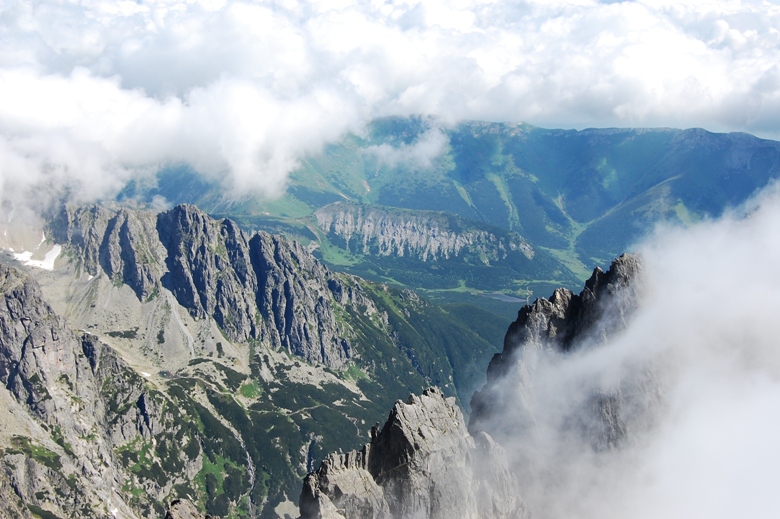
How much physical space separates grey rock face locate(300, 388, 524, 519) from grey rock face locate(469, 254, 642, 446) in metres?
15.8

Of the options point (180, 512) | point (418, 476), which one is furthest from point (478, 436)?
point (180, 512)

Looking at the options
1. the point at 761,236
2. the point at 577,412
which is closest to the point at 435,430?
the point at 577,412

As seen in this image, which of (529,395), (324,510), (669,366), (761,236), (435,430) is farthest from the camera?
(761,236)

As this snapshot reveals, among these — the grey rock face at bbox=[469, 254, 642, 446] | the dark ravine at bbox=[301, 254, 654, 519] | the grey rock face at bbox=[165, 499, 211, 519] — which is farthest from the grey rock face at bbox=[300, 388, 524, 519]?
the grey rock face at bbox=[469, 254, 642, 446]

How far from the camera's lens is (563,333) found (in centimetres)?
13412

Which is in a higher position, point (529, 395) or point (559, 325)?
point (559, 325)

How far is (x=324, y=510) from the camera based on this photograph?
Answer: 90.1 metres

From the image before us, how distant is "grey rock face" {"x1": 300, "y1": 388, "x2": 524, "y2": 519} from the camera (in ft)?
315

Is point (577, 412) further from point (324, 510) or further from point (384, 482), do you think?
point (324, 510)

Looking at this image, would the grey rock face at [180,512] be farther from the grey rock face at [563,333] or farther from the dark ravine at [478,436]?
the grey rock face at [563,333]

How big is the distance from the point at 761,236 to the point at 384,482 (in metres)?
105

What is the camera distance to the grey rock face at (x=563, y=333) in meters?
126

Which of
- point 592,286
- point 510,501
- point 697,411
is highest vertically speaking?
point 592,286

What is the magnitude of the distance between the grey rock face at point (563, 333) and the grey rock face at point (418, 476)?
15843 mm
